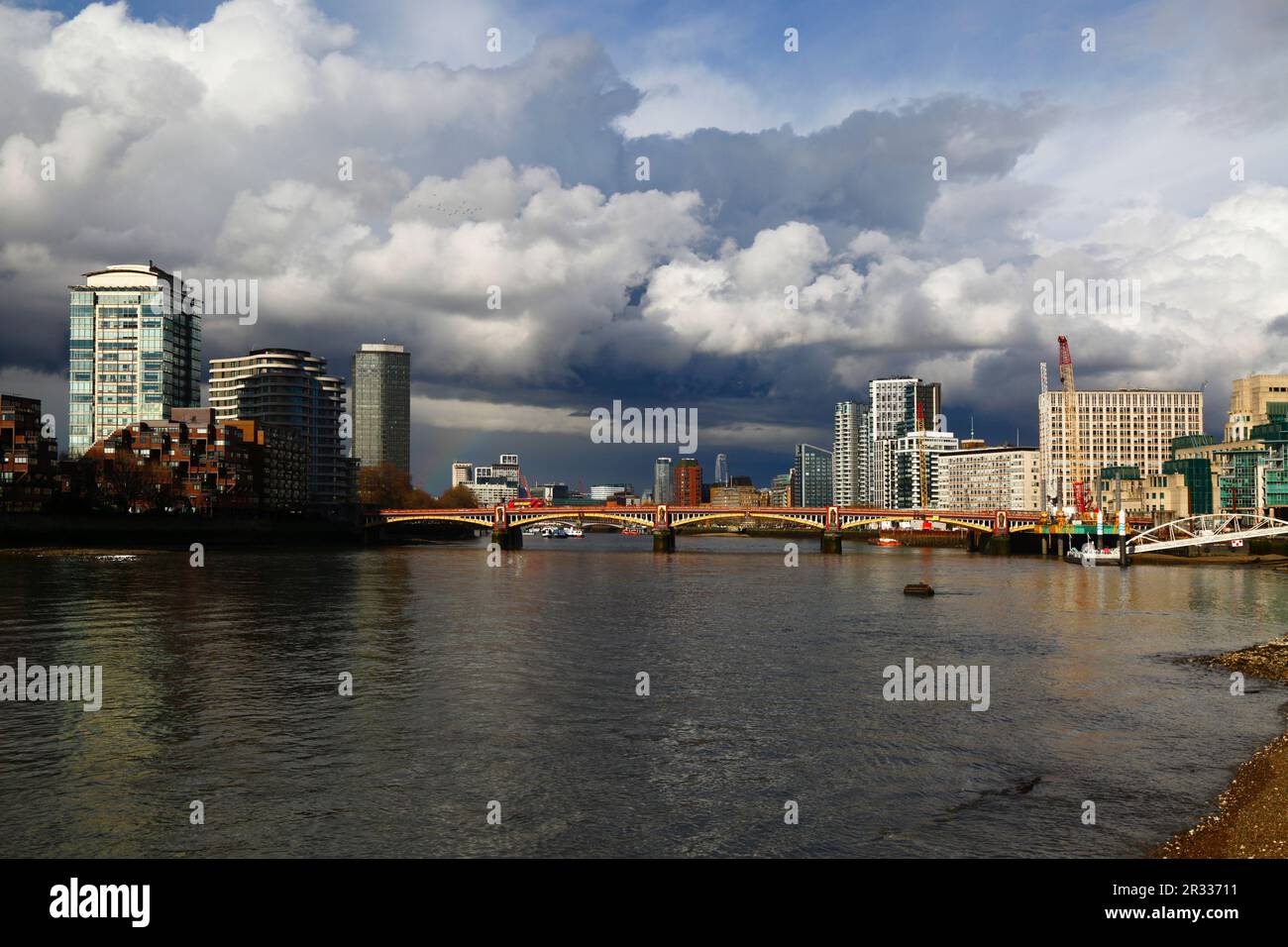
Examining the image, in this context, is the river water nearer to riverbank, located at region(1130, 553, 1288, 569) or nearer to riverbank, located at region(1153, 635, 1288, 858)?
riverbank, located at region(1153, 635, 1288, 858)

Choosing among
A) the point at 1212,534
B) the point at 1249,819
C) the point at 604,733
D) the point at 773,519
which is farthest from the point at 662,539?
the point at 1249,819

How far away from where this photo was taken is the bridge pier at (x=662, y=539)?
159 m

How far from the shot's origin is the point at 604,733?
28.5 meters

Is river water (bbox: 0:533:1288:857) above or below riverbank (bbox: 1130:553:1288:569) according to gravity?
above

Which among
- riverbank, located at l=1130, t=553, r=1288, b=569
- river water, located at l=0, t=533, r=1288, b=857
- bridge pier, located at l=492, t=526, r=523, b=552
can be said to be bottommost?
riverbank, located at l=1130, t=553, r=1288, b=569

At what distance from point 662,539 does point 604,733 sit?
13159 centimetres

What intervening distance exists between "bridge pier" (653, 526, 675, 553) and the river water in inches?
3761

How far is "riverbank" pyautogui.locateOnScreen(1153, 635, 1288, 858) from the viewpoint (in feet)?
59.3

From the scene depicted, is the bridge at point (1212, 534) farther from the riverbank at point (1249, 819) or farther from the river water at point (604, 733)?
the riverbank at point (1249, 819)

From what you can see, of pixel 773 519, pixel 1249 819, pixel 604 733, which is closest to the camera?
pixel 1249 819

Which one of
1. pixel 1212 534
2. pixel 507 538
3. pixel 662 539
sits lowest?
pixel 507 538

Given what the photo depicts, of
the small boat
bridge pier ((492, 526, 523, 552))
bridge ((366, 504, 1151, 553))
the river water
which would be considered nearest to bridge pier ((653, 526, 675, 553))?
bridge ((366, 504, 1151, 553))

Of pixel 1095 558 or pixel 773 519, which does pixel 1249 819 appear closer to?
pixel 1095 558
